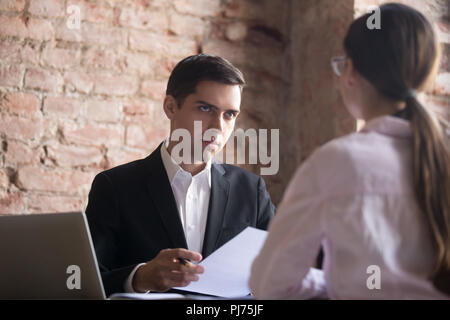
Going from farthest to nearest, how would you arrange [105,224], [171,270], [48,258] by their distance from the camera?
[105,224], [171,270], [48,258]

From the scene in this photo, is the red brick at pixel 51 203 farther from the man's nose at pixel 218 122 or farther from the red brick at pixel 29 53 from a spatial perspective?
the man's nose at pixel 218 122

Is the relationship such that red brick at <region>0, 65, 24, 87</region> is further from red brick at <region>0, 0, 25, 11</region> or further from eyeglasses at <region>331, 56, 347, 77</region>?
eyeglasses at <region>331, 56, 347, 77</region>

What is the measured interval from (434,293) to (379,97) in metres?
0.33

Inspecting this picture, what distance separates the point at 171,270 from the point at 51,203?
117cm

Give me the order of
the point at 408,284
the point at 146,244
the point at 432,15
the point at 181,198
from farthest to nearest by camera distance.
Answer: the point at 432,15, the point at 181,198, the point at 146,244, the point at 408,284

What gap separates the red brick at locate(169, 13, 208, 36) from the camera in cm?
252

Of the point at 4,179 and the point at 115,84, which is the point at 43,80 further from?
the point at 4,179

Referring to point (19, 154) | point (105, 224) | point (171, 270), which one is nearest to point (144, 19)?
point (19, 154)

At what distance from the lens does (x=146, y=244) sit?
163cm

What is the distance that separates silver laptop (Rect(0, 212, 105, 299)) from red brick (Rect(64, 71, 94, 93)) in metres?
1.24

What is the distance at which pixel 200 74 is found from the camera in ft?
5.66
